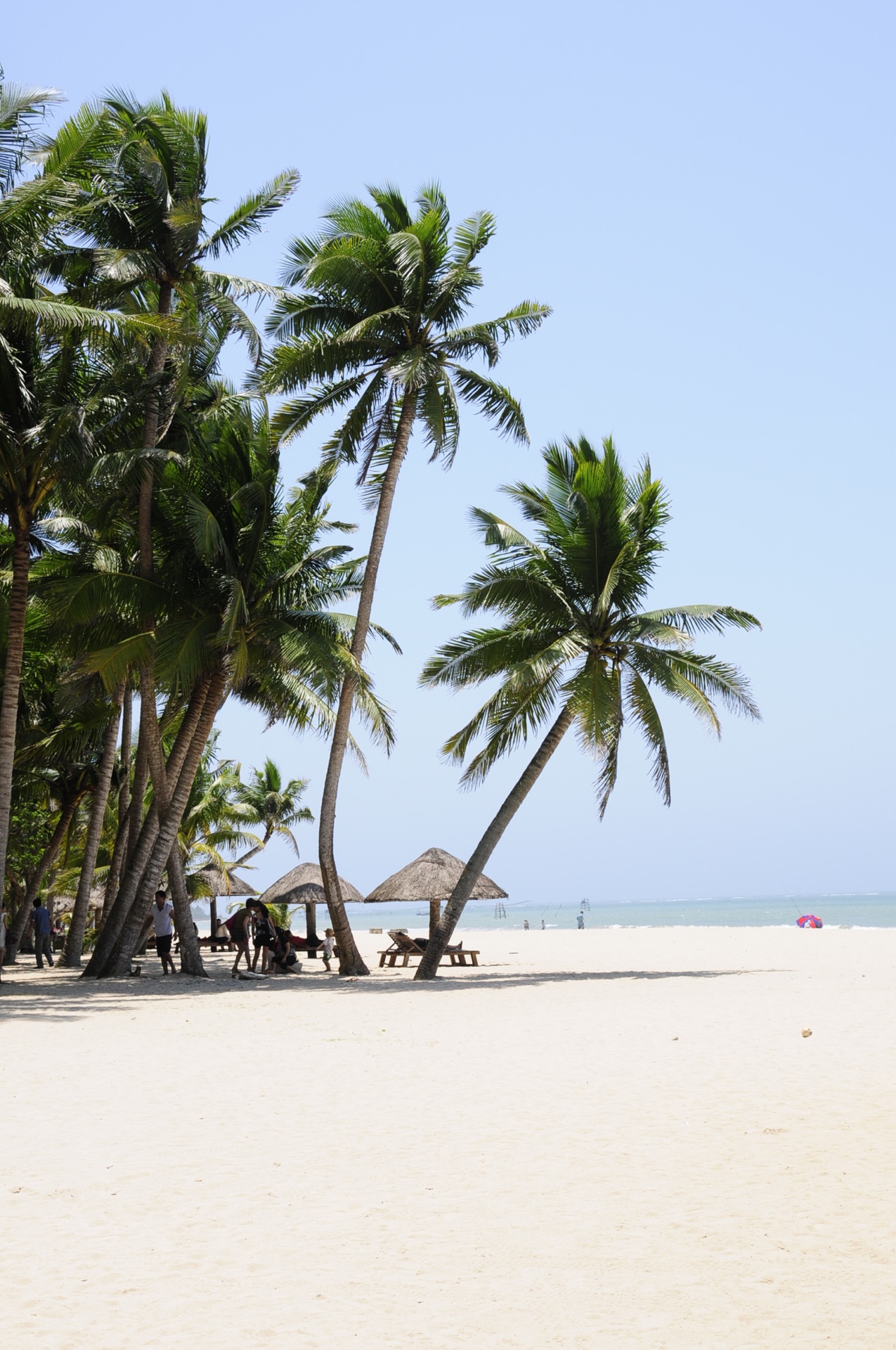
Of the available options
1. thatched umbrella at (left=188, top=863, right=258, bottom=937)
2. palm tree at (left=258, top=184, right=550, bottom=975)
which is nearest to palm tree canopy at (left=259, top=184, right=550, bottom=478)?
palm tree at (left=258, top=184, right=550, bottom=975)

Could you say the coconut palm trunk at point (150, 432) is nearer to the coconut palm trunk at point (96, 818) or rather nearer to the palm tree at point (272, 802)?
the coconut palm trunk at point (96, 818)

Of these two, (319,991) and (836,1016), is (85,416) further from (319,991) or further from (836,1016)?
(836,1016)

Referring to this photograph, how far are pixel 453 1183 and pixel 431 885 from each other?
16.9m

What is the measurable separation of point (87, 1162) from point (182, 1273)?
6.04 feet

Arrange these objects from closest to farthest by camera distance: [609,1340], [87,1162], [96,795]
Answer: [609,1340], [87,1162], [96,795]

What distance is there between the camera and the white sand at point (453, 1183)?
390 centimetres

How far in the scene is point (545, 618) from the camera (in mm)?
18188

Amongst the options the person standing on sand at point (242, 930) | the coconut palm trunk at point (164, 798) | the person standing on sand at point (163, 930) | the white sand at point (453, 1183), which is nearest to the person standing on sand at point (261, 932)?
the person standing on sand at point (242, 930)

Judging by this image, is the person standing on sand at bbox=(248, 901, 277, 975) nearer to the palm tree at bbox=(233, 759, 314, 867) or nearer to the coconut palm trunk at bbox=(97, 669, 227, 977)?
the coconut palm trunk at bbox=(97, 669, 227, 977)

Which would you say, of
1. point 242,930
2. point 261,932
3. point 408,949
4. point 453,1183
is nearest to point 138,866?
point 261,932

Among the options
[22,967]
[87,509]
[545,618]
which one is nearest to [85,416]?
[87,509]

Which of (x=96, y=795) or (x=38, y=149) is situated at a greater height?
(x=38, y=149)

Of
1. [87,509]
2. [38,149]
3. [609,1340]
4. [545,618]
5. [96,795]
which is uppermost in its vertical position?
[38,149]

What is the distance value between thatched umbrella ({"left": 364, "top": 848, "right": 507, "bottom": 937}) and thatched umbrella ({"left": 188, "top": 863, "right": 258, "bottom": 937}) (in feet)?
34.7
